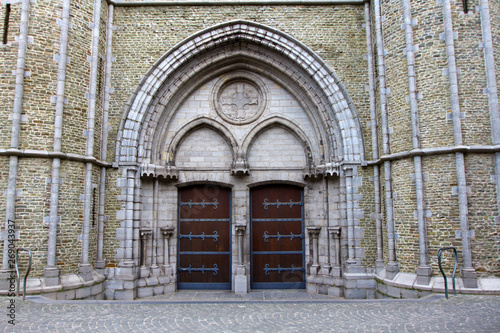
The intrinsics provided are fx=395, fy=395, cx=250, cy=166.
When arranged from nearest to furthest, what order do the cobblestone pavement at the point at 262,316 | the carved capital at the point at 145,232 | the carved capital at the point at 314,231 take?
the cobblestone pavement at the point at 262,316 < the carved capital at the point at 145,232 < the carved capital at the point at 314,231

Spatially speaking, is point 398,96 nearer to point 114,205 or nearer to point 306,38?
point 306,38

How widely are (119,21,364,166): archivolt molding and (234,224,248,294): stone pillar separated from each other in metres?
2.79

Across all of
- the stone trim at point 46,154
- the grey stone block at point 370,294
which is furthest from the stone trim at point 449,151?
the stone trim at point 46,154

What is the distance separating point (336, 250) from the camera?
29.9 ft

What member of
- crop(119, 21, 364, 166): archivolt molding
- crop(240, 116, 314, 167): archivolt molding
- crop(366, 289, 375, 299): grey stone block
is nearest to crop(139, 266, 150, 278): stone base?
crop(119, 21, 364, 166): archivolt molding

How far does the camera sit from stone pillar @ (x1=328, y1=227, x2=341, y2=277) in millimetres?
8992

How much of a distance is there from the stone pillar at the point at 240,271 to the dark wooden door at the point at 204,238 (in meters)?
0.42

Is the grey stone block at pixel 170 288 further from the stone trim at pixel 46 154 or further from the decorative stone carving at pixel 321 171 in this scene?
the decorative stone carving at pixel 321 171

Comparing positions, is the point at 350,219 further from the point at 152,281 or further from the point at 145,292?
the point at 145,292

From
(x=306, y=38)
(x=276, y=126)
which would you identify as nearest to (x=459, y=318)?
(x=276, y=126)

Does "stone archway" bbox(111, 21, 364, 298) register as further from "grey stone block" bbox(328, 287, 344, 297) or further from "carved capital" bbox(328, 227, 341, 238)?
"grey stone block" bbox(328, 287, 344, 297)

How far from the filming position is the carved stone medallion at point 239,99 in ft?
32.6

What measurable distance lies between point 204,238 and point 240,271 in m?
1.22

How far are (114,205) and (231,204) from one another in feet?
8.98
